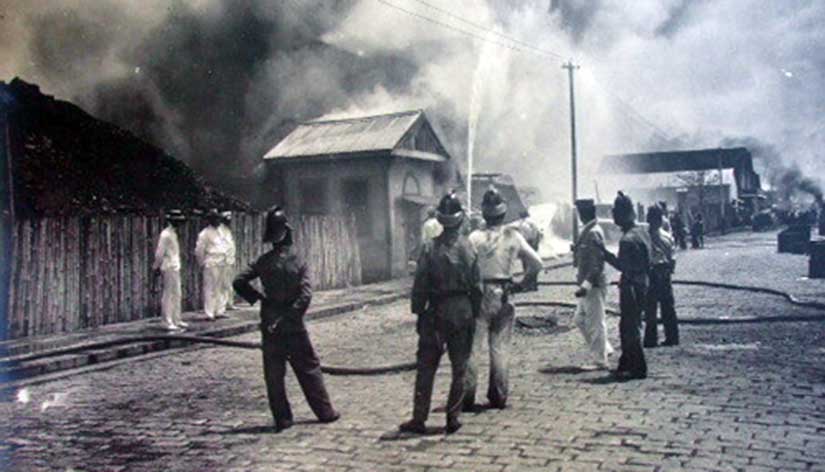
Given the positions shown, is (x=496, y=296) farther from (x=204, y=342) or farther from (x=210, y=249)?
(x=210, y=249)

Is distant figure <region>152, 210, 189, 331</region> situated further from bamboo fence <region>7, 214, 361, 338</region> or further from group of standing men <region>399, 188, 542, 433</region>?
group of standing men <region>399, 188, 542, 433</region>

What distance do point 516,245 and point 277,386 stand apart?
2.59 m

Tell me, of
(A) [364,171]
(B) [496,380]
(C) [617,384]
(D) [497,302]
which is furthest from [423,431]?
(A) [364,171]

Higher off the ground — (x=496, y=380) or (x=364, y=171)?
(x=364, y=171)

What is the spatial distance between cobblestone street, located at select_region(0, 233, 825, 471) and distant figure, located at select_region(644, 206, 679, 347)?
300mm

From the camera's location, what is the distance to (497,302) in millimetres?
6324

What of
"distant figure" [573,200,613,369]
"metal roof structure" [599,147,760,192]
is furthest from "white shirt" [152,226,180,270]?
"metal roof structure" [599,147,760,192]

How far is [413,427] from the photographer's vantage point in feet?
18.5

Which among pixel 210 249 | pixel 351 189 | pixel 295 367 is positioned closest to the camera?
pixel 295 367

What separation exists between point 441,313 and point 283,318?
4.78ft

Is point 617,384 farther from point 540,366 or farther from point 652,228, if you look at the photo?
point 652,228

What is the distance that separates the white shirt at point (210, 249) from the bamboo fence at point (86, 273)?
1.09 metres

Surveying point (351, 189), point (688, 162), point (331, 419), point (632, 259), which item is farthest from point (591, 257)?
point (688, 162)

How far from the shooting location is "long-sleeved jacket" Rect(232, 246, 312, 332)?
240 inches
